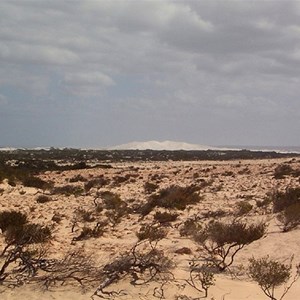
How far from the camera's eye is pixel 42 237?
37.5 ft

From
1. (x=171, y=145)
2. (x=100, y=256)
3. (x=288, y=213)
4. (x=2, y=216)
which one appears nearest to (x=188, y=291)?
(x=100, y=256)

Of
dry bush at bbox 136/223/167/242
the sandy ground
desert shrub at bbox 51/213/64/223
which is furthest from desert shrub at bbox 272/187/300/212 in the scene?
desert shrub at bbox 51/213/64/223

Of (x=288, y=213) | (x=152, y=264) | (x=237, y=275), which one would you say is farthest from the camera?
(x=288, y=213)

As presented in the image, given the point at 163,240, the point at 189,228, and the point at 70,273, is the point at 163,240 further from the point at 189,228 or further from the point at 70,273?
the point at 70,273

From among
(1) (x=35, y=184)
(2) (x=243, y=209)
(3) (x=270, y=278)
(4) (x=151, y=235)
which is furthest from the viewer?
(1) (x=35, y=184)

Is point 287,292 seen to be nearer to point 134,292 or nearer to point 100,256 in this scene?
point 134,292

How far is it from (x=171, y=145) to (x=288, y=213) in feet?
604

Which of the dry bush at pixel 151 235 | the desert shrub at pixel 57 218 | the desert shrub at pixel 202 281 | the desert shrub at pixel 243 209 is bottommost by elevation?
the desert shrub at pixel 57 218

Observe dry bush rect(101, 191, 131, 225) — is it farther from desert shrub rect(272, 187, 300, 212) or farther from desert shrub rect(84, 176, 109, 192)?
desert shrub rect(272, 187, 300, 212)

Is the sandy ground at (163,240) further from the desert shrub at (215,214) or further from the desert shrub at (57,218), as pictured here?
the desert shrub at (215,214)

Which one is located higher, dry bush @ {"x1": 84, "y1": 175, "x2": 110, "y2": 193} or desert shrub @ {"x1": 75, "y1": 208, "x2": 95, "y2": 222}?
dry bush @ {"x1": 84, "y1": 175, "x2": 110, "y2": 193}

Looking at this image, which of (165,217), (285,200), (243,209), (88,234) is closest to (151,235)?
(88,234)

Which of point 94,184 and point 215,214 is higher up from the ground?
point 215,214

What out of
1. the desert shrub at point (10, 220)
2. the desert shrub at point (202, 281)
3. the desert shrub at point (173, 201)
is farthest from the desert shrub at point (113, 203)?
the desert shrub at point (202, 281)
